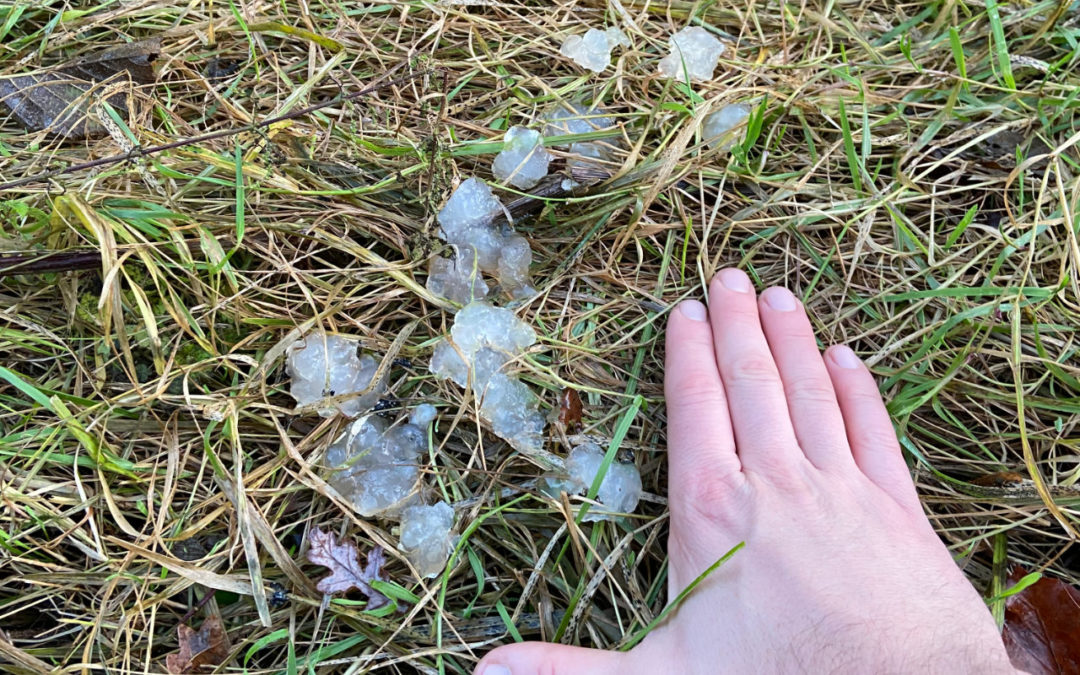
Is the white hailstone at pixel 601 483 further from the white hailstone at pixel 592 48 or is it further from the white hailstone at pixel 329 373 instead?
the white hailstone at pixel 592 48

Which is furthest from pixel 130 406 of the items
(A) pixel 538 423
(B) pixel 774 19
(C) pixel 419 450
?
(B) pixel 774 19

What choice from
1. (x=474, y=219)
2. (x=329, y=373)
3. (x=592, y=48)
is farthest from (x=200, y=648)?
(x=592, y=48)

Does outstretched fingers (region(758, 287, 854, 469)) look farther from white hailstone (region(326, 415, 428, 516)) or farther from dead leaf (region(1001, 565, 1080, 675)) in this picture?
white hailstone (region(326, 415, 428, 516))

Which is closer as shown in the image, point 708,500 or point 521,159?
point 708,500

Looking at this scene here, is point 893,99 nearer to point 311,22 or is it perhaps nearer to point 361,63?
point 361,63

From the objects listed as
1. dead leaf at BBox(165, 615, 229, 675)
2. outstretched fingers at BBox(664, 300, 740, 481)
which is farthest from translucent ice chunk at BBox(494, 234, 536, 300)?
dead leaf at BBox(165, 615, 229, 675)

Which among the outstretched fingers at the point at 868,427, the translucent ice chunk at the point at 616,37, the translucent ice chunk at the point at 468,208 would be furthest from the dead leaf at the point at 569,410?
the translucent ice chunk at the point at 616,37

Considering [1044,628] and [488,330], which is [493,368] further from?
[1044,628]
